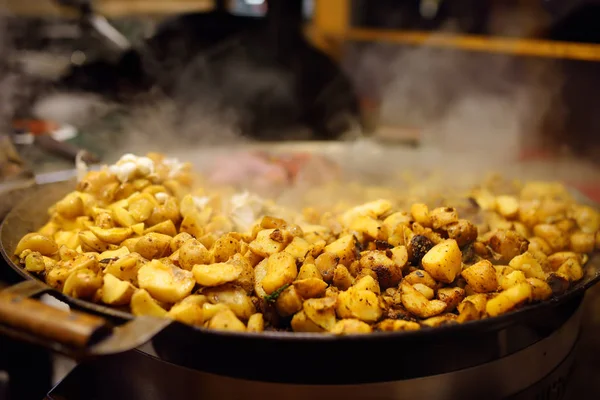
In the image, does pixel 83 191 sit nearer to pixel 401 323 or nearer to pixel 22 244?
pixel 22 244

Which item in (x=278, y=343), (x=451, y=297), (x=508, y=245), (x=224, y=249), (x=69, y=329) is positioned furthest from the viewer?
(x=508, y=245)

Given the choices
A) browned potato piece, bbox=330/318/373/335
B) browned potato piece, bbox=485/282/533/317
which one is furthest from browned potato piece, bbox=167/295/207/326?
browned potato piece, bbox=485/282/533/317

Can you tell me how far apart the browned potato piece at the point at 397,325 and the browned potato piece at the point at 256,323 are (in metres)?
0.30

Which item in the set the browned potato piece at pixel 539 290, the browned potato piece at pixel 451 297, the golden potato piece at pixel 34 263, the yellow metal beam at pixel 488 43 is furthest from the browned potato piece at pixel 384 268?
the yellow metal beam at pixel 488 43

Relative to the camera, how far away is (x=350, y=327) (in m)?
1.26

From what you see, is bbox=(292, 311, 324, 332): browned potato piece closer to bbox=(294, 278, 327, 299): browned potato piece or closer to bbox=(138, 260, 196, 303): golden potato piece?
bbox=(294, 278, 327, 299): browned potato piece

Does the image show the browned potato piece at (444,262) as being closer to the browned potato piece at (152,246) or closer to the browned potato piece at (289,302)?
the browned potato piece at (289,302)

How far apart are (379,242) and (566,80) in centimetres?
387

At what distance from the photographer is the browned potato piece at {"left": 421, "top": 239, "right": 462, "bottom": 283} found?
1.48 metres

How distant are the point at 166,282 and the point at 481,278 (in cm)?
88

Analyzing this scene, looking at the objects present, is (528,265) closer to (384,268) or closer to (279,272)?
(384,268)

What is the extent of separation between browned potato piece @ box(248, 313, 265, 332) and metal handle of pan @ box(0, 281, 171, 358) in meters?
0.23

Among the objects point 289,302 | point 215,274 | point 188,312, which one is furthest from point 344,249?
point 188,312

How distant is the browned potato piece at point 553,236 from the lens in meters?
1.84
